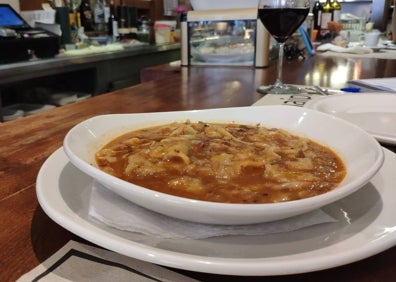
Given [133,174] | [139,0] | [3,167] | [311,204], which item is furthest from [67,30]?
[311,204]

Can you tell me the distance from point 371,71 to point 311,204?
1822mm

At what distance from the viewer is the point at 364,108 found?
1.01 m

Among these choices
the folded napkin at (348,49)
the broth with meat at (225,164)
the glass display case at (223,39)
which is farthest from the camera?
the folded napkin at (348,49)

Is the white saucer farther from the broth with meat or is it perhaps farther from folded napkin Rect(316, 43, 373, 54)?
folded napkin Rect(316, 43, 373, 54)

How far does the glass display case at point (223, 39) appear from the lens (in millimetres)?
2018

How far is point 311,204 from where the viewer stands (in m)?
0.37

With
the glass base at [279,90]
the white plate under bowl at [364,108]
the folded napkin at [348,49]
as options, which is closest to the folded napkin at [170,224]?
the white plate under bowl at [364,108]

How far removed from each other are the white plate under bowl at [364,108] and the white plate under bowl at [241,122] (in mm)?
183

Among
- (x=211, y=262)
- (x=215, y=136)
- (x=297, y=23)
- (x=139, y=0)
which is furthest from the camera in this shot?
(x=139, y=0)

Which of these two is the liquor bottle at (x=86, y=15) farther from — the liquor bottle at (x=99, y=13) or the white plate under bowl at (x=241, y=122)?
the white plate under bowl at (x=241, y=122)

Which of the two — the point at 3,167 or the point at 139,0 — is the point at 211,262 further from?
the point at 139,0

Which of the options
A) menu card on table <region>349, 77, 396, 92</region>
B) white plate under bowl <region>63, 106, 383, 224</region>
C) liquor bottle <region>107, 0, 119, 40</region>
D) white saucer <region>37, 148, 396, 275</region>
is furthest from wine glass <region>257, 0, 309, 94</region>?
liquor bottle <region>107, 0, 119, 40</region>

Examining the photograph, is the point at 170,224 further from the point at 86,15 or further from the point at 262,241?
the point at 86,15

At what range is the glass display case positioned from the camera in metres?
2.02
